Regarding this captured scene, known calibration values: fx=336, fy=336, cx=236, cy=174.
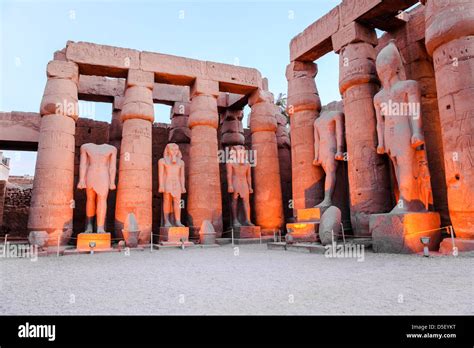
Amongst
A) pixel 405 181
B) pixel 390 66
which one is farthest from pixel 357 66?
pixel 405 181

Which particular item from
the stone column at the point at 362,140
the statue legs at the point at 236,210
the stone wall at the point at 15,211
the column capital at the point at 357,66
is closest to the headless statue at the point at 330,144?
the stone column at the point at 362,140

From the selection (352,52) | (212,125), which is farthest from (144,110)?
(352,52)

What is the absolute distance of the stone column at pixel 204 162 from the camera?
35.5 ft

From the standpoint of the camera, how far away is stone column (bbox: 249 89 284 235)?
11.7 metres

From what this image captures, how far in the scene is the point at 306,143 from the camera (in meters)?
10.3

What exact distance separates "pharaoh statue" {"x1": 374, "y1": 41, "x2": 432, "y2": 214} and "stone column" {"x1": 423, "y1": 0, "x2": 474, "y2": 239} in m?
0.57

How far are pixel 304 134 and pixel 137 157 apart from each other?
16.9ft

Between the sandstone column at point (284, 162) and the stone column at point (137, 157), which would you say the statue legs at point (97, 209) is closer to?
the stone column at point (137, 157)

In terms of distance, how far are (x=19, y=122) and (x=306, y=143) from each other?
403 inches

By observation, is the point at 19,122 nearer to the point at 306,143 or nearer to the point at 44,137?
the point at 44,137

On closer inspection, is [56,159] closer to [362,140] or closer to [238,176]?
[238,176]

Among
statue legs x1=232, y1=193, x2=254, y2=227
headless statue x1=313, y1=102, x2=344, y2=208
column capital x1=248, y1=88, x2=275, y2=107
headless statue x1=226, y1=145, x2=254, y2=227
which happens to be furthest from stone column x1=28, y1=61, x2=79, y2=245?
headless statue x1=313, y1=102, x2=344, y2=208

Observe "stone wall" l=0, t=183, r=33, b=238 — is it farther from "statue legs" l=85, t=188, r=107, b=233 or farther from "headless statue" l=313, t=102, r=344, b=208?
"headless statue" l=313, t=102, r=344, b=208

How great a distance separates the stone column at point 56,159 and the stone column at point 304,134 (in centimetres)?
655
